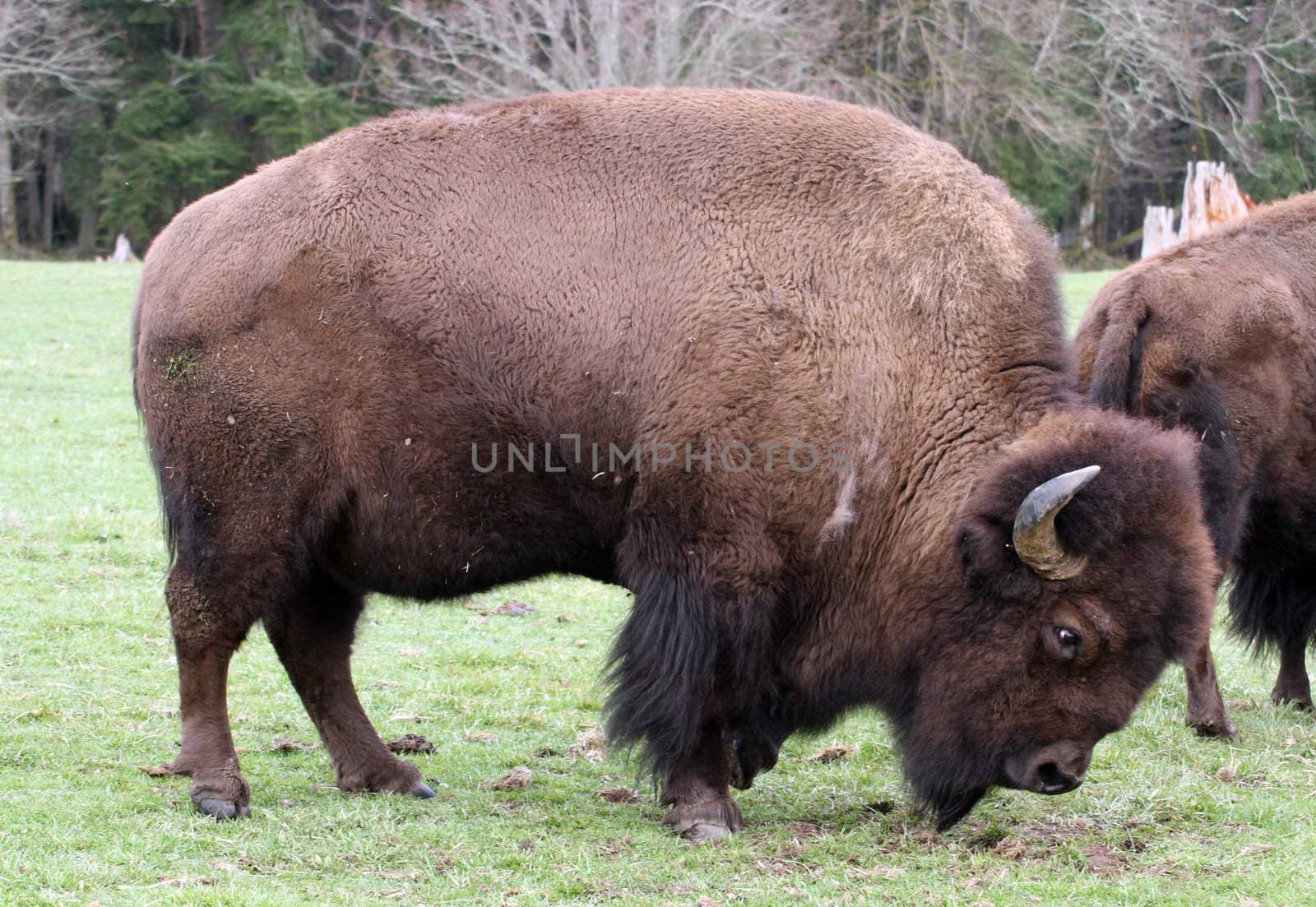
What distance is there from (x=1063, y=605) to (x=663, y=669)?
137 centimetres

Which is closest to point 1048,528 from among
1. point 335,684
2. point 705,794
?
point 705,794

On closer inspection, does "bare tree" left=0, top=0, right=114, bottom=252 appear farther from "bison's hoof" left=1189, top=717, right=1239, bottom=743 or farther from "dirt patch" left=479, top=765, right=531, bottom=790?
"bison's hoof" left=1189, top=717, right=1239, bottom=743

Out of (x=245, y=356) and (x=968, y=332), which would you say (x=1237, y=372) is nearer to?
(x=968, y=332)

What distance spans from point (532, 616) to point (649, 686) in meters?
3.78

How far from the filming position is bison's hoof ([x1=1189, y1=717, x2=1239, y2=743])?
633cm

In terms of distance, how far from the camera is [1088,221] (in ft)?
125

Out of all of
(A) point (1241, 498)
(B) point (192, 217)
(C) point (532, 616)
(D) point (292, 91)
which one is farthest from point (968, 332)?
(D) point (292, 91)

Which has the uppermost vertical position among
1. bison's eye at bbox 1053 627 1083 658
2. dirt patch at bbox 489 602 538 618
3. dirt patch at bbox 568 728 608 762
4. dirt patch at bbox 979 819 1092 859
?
bison's eye at bbox 1053 627 1083 658

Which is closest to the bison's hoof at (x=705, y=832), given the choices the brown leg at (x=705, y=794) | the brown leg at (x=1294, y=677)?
the brown leg at (x=705, y=794)

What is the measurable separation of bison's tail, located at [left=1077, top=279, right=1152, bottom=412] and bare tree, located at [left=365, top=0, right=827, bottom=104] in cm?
1860

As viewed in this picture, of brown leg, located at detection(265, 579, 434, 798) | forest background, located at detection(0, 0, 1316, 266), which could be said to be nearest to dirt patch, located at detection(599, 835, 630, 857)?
brown leg, located at detection(265, 579, 434, 798)

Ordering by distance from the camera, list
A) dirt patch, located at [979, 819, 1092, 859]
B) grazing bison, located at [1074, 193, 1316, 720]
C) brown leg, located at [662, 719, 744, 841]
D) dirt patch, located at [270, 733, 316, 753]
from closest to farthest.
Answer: dirt patch, located at [979, 819, 1092, 859] < brown leg, located at [662, 719, 744, 841] < dirt patch, located at [270, 733, 316, 753] < grazing bison, located at [1074, 193, 1316, 720]

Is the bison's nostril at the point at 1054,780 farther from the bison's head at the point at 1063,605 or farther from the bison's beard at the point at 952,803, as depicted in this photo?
the bison's beard at the point at 952,803

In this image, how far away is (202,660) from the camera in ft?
17.2
